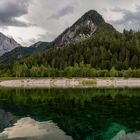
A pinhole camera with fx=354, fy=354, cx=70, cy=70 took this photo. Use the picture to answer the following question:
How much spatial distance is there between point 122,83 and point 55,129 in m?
154

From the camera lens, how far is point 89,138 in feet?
125

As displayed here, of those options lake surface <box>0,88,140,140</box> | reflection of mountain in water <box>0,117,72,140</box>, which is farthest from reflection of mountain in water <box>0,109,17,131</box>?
reflection of mountain in water <box>0,117,72,140</box>

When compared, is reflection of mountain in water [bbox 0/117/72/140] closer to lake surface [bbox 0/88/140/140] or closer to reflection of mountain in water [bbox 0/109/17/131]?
lake surface [bbox 0/88/140/140]

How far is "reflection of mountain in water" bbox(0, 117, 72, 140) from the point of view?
39250 millimetres

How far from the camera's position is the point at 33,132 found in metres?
42.9

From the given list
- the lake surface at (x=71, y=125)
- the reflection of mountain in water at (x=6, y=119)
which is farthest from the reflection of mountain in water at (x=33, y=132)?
the reflection of mountain in water at (x=6, y=119)

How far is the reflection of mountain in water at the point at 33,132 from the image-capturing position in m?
39.2

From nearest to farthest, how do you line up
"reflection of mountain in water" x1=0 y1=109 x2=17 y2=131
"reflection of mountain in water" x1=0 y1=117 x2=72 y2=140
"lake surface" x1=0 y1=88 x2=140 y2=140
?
"reflection of mountain in water" x1=0 y1=117 x2=72 y2=140 < "lake surface" x1=0 y1=88 x2=140 y2=140 < "reflection of mountain in water" x1=0 y1=109 x2=17 y2=131

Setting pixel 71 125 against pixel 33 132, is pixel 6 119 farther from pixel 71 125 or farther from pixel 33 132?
pixel 33 132

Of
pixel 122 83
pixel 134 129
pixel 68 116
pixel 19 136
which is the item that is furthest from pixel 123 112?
pixel 122 83

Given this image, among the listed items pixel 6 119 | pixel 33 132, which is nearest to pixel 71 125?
pixel 33 132

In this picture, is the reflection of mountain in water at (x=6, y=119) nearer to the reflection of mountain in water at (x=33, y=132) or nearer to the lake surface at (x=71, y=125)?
the lake surface at (x=71, y=125)

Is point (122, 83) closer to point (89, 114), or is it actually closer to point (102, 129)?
point (89, 114)

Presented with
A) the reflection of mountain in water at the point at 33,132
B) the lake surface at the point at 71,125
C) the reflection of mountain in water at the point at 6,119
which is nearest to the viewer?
the reflection of mountain in water at the point at 33,132
